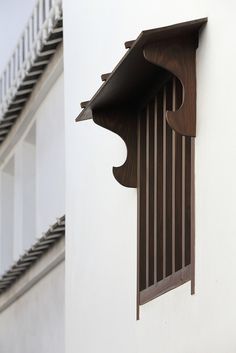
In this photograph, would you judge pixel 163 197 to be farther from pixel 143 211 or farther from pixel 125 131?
pixel 125 131

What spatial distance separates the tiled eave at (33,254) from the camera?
1650 centimetres

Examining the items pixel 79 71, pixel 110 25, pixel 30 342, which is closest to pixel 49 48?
pixel 30 342

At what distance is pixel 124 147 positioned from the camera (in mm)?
9547

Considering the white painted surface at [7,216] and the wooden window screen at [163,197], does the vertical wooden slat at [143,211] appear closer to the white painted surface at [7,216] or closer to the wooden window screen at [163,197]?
the wooden window screen at [163,197]

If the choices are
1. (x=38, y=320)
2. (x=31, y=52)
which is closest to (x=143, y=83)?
(x=31, y=52)

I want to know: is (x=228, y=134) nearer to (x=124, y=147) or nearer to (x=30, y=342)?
(x=124, y=147)

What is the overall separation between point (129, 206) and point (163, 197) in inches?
32.0

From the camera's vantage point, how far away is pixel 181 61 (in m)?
7.73

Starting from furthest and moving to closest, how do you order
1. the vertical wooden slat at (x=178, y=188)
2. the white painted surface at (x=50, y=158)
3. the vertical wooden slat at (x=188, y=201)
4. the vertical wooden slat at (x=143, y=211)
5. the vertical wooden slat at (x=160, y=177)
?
the white painted surface at (x=50, y=158), the vertical wooden slat at (x=143, y=211), the vertical wooden slat at (x=160, y=177), the vertical wooden slat at (x=178, y=188), the vertical wooden slat at (x=188, y=201)

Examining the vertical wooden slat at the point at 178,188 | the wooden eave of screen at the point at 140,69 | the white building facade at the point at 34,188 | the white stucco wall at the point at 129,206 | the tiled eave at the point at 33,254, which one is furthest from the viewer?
the white building facade at the point at 34,188

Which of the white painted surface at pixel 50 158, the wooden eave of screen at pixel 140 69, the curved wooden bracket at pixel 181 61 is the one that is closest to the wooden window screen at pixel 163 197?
the wooden eave of screen at pixel 140 69

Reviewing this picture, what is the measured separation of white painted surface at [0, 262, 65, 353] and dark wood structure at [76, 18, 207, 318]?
302 inches

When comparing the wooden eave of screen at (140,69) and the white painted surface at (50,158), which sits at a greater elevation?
the white painted surface at (50,158)

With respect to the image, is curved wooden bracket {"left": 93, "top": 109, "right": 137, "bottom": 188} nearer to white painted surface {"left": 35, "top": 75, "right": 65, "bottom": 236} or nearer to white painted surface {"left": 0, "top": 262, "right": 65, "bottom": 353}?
white painted surface {"left": 0, "top": 262, "right": 65, "bottom": 353}
